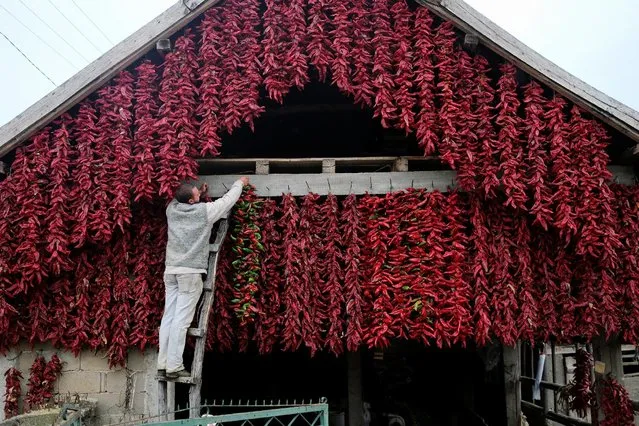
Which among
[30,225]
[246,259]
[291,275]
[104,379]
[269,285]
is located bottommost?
[104,379]

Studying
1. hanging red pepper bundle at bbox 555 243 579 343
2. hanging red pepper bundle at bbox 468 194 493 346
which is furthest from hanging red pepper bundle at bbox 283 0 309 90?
hanging red pepper bundle at bbox 555 243 579 343

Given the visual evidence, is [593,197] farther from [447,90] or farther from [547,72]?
[447,90]

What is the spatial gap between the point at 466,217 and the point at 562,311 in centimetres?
134

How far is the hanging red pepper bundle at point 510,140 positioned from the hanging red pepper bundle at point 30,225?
14.9 feet

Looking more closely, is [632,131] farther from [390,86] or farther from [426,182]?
[390,86]

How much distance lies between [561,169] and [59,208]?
4913 millimetres

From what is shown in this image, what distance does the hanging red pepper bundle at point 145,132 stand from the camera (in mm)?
4988

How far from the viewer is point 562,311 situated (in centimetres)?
514

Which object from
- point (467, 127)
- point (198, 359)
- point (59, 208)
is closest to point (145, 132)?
point (59, 208)

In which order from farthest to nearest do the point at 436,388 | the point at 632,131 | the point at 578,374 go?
the point at 436,388 → the point at 578,374 → the point at 632,131

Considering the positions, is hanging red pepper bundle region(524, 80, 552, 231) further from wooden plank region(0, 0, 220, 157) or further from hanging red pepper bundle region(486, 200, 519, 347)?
wooden plank region(0, 0, 220, 157)

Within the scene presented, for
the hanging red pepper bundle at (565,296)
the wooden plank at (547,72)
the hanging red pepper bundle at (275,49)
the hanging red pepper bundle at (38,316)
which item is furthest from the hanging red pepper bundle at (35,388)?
the wooden plank at (547,72)

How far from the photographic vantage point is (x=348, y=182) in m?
5.38

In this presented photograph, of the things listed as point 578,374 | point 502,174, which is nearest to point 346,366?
point 578,374
